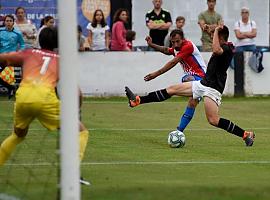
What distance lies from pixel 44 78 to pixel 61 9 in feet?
5.92

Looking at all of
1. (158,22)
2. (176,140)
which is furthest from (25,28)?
(176,140)

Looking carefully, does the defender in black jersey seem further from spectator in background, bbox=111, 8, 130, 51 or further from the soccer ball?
spectator in background, bbox=111, 8, 130, 51

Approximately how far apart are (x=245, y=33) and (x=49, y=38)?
51.6 ft

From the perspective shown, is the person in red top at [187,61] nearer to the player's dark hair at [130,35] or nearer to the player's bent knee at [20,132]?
the player's bent knee at [20,132]

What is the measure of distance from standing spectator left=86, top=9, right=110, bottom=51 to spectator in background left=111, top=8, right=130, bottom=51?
182 mm

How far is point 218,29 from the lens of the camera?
15.1 m

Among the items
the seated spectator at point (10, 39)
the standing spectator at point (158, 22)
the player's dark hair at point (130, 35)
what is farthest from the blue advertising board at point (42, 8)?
the seated spectator at point (10, 39)

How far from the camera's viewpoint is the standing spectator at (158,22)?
1024 inches

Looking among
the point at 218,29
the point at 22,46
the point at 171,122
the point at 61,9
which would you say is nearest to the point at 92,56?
the point at 22,46

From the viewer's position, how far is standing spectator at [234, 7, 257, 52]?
26609mm

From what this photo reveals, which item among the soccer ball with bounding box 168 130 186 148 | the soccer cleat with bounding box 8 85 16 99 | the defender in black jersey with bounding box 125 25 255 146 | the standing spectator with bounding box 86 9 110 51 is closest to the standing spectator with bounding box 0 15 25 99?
the soccer cleat with bounding box 8 85 16 99

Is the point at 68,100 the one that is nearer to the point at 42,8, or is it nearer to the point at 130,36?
the point at 130,36

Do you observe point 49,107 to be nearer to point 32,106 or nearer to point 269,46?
point 32,106

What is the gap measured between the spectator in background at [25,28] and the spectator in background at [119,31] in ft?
6.71
